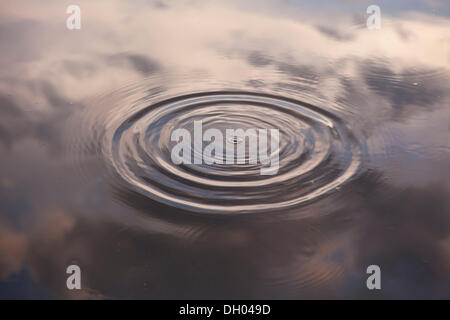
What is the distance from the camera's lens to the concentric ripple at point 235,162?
2242 mm

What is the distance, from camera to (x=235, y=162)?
8.06 ft

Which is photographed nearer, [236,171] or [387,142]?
[236,171]

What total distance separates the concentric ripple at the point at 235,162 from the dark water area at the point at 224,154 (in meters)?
0.01

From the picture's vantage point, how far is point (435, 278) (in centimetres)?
193

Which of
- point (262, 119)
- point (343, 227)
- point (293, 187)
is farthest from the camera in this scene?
point (262, 119)

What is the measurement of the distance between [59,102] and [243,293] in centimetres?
168

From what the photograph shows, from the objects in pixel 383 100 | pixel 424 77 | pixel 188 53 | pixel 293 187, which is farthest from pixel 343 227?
pixel 188 53

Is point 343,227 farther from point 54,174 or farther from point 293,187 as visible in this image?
point 54,174

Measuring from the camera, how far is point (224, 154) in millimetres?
2514

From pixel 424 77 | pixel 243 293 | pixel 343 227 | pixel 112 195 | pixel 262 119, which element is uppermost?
pixel 424 77

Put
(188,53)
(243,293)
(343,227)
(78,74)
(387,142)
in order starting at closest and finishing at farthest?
(243,293) < (343,227) < (387,142) < (78,74) < (188,53)

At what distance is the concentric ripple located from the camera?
224cm

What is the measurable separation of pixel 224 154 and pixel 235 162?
0.29ft

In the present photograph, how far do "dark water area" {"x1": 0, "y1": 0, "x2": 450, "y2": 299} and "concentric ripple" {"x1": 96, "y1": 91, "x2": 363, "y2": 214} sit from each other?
0.4 inches
